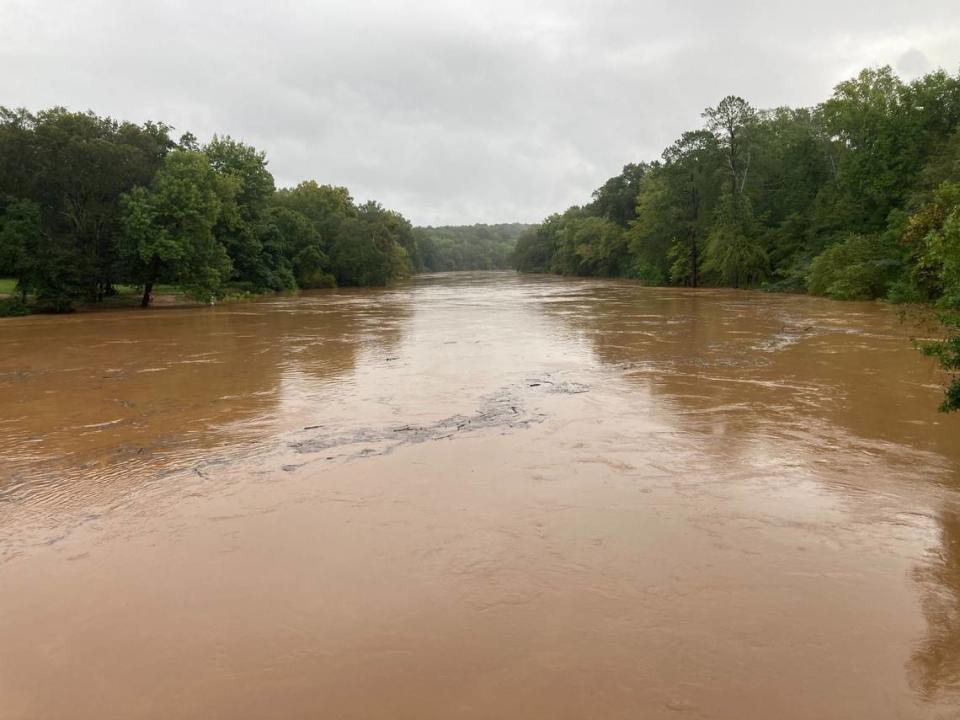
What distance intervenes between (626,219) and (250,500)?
258 feet

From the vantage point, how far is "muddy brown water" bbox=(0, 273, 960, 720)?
165 inches

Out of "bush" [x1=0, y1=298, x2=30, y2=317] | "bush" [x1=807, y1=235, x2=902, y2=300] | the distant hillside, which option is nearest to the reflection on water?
"bush" [x1=807, y1=235, x2=902, y2=300]

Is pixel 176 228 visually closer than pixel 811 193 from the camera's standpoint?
Yes

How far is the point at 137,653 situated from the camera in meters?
4.57

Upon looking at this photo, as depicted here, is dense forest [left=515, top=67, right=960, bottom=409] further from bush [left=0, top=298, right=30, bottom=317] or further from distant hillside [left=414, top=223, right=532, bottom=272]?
distant hillside [left=414, top=223, right=532, bottom=272]

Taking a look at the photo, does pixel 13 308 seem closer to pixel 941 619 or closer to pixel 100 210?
pixel 100 210

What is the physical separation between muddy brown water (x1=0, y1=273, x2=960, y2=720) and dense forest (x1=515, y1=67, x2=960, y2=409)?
23.2 metres

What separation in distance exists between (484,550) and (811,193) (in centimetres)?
5265

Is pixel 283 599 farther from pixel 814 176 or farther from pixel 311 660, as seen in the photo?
pixel 814 176

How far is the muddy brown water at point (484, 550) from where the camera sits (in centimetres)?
418

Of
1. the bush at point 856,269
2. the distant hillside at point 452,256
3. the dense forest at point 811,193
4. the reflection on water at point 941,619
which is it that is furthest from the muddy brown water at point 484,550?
the distant hillside at point 452,256

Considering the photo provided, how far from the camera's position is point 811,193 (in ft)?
165

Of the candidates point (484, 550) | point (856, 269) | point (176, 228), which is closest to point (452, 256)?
point (176, 228)

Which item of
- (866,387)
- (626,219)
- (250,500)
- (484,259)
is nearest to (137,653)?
(250,500)
